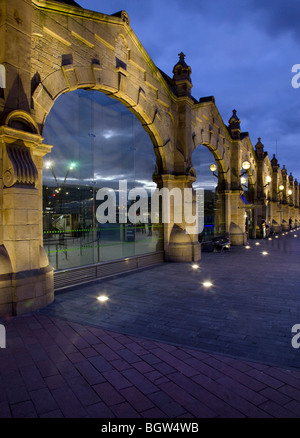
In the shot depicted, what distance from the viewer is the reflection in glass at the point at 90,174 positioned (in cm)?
866

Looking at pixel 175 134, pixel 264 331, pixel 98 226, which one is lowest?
pixel 264 331

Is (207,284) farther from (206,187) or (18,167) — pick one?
(206,187)

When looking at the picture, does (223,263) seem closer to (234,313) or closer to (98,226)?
(98,226)

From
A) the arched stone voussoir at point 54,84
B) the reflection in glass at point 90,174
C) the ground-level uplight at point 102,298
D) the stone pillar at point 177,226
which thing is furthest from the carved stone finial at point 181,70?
the ground-level uplight at point 102,298

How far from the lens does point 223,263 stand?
40.2 ft

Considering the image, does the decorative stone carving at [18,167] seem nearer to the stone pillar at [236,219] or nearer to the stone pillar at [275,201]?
the stone pillar at [236,219]

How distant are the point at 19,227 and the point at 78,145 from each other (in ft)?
15.1

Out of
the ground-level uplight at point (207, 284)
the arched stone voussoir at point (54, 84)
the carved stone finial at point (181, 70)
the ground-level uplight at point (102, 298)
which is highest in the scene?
the carved stone finial at point (181, 70)

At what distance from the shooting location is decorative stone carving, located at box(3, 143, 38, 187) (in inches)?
226

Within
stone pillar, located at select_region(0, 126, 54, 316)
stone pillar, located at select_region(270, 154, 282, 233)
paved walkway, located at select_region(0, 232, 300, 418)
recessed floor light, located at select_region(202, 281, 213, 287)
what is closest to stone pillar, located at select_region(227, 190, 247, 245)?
recessed floor light, located at select_region(202, 281, 213, 287)

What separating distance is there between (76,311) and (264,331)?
144 inches

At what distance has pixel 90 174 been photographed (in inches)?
384
